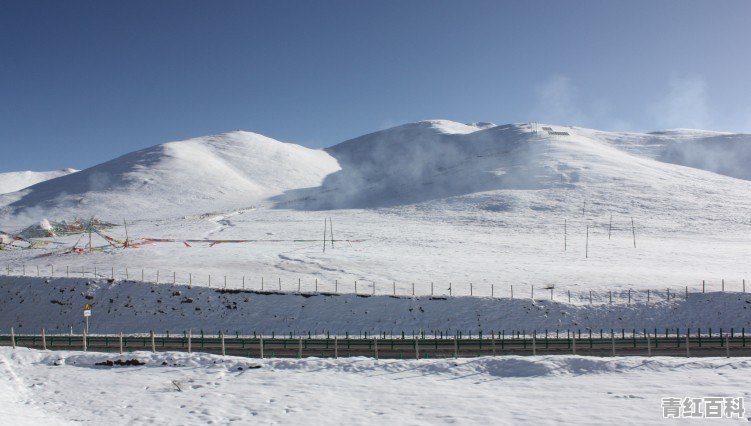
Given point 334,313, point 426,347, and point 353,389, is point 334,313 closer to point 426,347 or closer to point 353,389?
point 426,347

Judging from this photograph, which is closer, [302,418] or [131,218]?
[302,418]

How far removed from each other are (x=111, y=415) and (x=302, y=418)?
6.38 m

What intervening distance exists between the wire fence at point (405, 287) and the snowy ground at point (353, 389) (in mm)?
21463

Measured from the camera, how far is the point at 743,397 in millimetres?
16578

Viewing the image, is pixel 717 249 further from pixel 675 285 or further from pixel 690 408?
pixel 690 408

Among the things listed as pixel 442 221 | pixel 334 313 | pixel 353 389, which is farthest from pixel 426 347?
pixel 442 221

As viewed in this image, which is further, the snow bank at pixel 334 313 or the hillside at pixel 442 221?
the hillside at pixel 442 221

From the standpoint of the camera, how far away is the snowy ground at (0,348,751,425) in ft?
54.9

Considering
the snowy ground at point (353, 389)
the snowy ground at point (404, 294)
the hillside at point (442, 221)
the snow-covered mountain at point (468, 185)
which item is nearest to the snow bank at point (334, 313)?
the snowy ground at point (404, 294)

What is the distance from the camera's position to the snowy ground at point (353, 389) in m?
16.7

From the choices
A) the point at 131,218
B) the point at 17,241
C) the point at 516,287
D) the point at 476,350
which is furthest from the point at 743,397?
the point at 131,218

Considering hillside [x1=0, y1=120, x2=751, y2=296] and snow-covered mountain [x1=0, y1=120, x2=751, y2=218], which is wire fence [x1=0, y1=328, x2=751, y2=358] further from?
snow-covered mountain [x1=0, y1=120, x2=751, y2=218]

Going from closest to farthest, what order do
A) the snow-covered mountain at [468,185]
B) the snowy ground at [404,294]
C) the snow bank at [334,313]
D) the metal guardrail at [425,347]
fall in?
the snowy ground at [404,294] < the metal guardrail at [425,347] < the snow bank at [334,313] < the snow-covered mountain at [468,185]

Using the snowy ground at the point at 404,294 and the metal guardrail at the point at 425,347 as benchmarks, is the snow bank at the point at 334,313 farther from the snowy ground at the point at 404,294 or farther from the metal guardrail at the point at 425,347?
the metal guardrail at the point at 425,347
